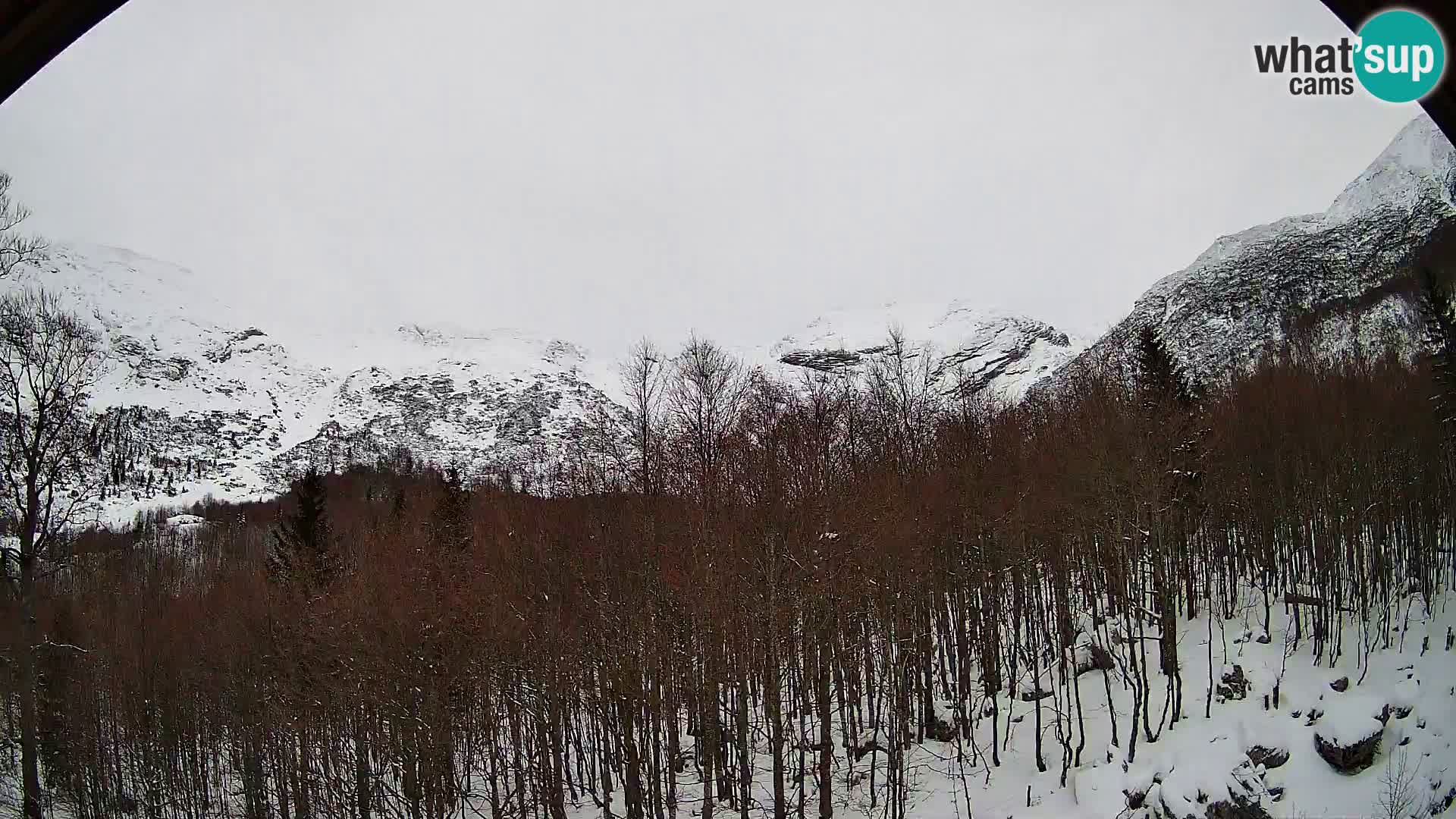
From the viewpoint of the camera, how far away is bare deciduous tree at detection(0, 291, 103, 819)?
52.4ft

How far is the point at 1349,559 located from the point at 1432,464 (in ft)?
20.0

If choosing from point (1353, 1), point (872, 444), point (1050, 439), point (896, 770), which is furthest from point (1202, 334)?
point (1353, 1)

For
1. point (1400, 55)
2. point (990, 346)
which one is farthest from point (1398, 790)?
point (990, 346)

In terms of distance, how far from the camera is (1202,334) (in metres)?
63.9

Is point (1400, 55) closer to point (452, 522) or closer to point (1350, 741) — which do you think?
point (1350, 741)

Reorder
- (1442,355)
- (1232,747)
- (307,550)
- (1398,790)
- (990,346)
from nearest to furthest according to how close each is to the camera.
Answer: (1398,790) → (1232,747) → (1442,355) → (307,550) → (990,346)

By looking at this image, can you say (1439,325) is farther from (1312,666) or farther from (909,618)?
(909,618)

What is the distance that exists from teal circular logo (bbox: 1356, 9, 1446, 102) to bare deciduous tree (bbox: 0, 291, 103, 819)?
21904 millimetres

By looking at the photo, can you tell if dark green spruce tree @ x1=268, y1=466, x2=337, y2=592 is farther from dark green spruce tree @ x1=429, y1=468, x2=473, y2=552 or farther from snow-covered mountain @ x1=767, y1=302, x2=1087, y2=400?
snow-covered mountain @ x1=767, y1=302, x2=1087, y2=400

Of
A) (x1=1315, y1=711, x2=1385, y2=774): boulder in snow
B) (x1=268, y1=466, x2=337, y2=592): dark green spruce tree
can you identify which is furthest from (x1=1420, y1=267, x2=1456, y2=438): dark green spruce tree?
(x1=268, y1=466, x2=337, y2=592): dark green spruce tree

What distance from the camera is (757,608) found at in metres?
16.0

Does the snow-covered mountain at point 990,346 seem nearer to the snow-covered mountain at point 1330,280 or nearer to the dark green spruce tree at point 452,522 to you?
the snow-covered mountain at point 1330,280

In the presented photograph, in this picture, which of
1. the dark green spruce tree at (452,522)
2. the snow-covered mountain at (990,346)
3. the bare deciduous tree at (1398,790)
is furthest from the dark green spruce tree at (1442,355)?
the snow-covered mountain at (990,346)

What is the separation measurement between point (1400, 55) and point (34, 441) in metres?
23.2
